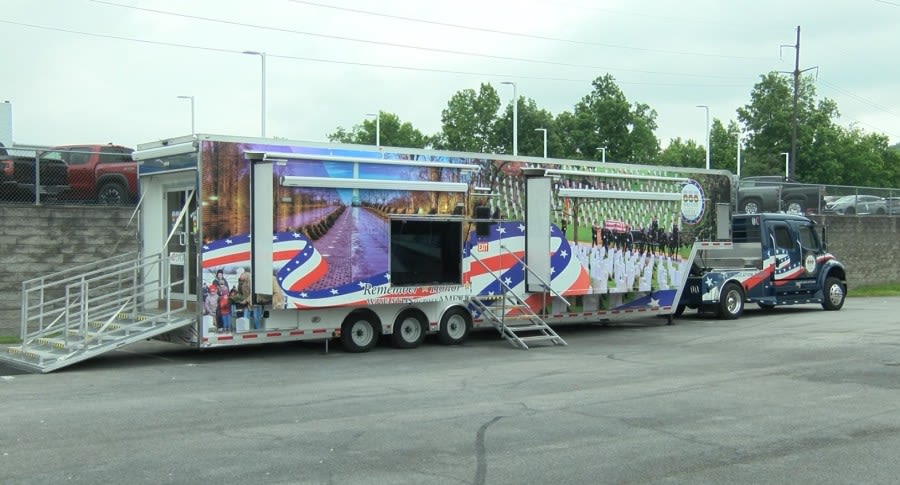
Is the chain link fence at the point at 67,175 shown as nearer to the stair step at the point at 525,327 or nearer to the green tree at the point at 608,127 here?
the stair step at the point at 525,327

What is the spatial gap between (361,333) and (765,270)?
39.4ft

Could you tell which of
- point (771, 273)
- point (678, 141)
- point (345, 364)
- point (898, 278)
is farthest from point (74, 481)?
point (678, 141)

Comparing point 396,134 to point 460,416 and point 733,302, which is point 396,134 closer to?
point 733,302

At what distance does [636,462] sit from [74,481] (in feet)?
14.3

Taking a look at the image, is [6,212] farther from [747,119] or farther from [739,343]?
[747,119]

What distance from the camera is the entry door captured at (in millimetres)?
14461

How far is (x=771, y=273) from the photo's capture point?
22969 millimetres

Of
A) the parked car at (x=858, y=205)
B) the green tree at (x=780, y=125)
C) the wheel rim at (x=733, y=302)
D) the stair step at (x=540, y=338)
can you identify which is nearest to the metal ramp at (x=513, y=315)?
the stair step at (x=540, y=338)

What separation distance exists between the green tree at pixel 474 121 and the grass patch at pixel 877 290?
33.6 meters

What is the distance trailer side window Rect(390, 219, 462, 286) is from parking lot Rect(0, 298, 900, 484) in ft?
4.23

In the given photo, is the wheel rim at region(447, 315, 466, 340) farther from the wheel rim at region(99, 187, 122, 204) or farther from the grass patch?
the grass patch

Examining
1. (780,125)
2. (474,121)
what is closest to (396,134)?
(474,121)

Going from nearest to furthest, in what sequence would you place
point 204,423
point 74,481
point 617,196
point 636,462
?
1. point 74,481
2. point 636,462
3. point 204,423
4. point 617,196

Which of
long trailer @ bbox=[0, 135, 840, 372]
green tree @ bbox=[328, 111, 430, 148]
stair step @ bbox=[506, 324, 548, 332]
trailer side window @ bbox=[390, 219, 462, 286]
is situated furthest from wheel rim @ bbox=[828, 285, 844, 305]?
green tree @ bbox=[328, 111, 430, 148]
